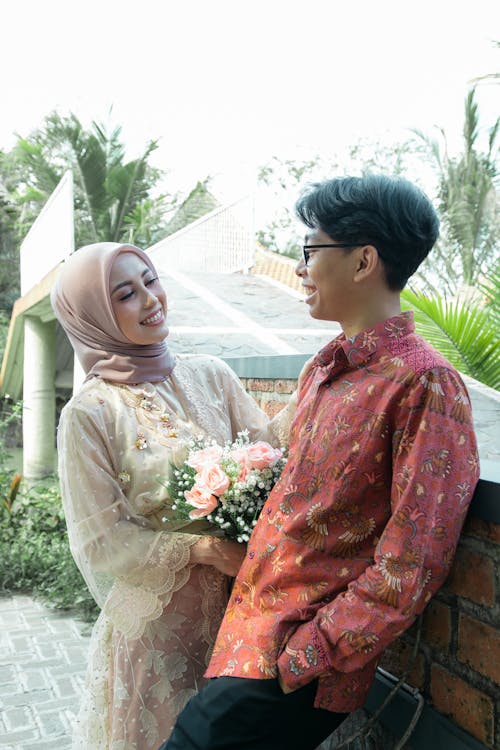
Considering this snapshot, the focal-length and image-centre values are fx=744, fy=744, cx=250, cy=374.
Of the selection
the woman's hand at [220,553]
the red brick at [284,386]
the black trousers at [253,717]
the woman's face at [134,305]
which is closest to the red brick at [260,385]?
the red brick at [284,386]

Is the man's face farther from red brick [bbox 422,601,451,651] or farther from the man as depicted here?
red brick [bbox 422,601,451,651]

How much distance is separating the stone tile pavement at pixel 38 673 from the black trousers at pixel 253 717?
103 inches

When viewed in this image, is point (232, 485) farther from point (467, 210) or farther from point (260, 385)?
point (467, 210)

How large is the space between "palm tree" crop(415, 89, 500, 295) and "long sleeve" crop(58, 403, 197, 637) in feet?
76.3

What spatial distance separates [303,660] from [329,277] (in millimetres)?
843

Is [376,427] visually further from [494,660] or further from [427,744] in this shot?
[427,744]

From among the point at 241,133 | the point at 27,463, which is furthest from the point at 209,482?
the point at 241,133

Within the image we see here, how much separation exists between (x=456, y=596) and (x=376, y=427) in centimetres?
50

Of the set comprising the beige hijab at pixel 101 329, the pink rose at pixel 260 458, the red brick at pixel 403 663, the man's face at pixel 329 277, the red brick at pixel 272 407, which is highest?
the man's face at pixel 329 277

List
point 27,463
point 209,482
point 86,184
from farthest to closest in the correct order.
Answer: point 86,184
point 27,463
point 209,482

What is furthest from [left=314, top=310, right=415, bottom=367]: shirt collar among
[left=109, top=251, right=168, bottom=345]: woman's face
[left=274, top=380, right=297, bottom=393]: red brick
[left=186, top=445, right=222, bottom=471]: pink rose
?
[left=274, top=380, right=297, bottom=393]: red brick

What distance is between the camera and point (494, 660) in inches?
63.8

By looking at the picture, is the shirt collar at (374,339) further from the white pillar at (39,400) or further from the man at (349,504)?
the white pillar at (39,400)

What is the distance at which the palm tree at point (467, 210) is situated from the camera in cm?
2472
